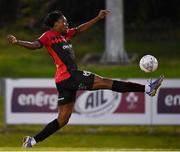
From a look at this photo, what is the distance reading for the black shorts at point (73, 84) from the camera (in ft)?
40.9

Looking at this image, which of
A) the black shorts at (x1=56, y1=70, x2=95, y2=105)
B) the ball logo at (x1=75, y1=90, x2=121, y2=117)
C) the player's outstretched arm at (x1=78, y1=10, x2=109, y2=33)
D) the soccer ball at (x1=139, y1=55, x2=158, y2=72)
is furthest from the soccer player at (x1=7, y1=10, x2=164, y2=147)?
the ball logo at (x1=75, y1=90, x2=121, y2=117)

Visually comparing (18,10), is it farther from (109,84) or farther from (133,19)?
(109,84)

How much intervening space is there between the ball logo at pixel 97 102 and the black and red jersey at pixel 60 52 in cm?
711

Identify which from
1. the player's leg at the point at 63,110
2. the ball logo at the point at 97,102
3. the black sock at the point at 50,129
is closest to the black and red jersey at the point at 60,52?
the player's leg at the point at 63,110

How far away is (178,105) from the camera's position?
1973 cm

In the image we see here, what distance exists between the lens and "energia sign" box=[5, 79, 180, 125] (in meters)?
19.8

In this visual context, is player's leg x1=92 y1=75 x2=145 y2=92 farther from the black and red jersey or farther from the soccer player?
the black and red jersey

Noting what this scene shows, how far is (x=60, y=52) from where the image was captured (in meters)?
12.5

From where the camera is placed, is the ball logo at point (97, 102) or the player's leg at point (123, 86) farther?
the ball logo at point (97, 102)

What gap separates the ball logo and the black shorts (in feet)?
23.4

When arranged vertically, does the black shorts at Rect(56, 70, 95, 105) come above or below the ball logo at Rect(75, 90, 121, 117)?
above

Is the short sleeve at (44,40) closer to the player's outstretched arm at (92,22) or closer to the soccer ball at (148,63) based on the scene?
the player's outstretched arm at (92,22)

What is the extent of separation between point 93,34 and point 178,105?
79.1 ft

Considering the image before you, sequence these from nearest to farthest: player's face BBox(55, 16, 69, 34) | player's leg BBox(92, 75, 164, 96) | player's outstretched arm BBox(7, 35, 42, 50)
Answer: player's outstretched arm BBox(7, 35, 42, 50) → player's leg BBox(92, 75, 164, 96) → player's face BBox(55, 16, 69, 34)
